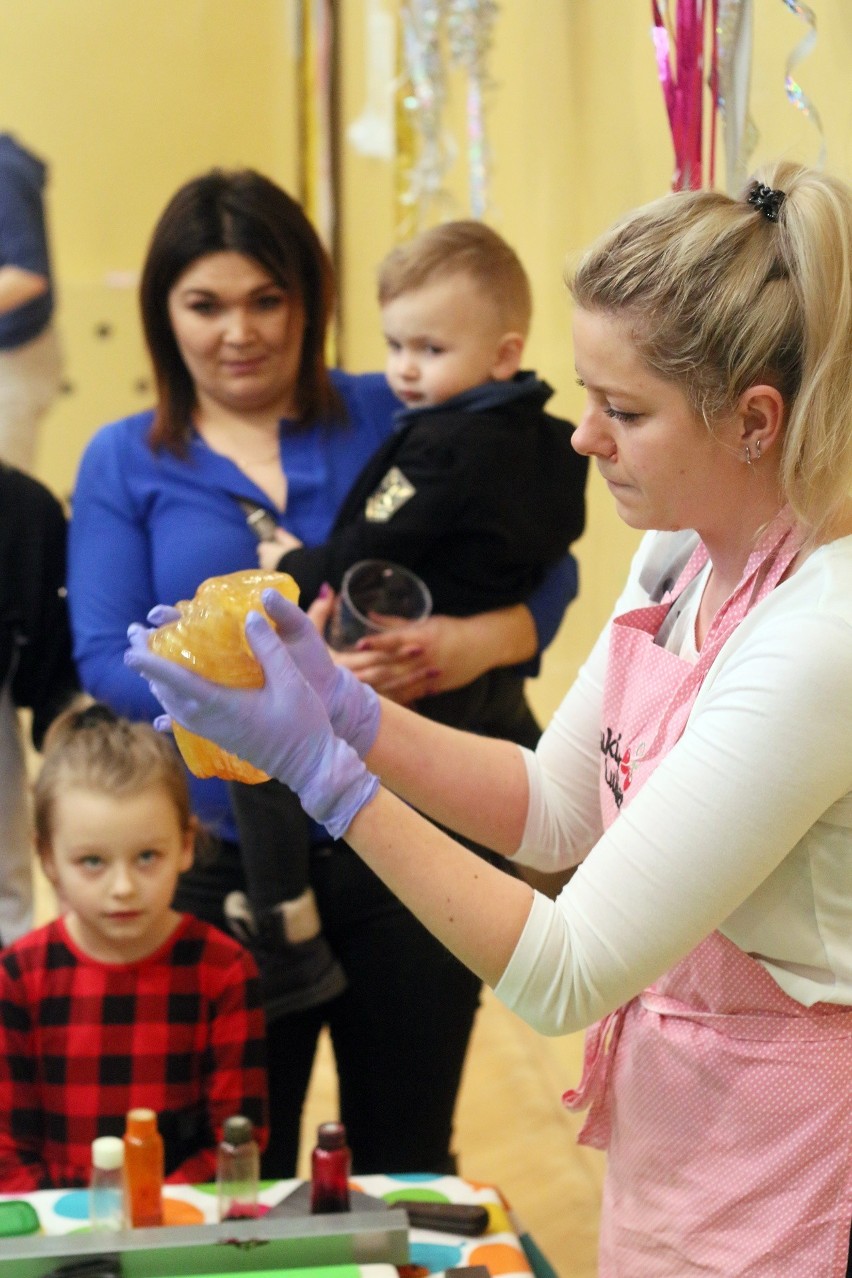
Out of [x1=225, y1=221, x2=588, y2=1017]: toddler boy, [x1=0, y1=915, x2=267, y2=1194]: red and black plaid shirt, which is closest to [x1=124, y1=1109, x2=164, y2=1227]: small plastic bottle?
[x1=0, y1=915, x2=267, y2=1194]: red and black plaid shirt

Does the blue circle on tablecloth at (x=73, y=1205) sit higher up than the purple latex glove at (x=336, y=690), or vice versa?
the purple latex glove at (x=336, y=690)

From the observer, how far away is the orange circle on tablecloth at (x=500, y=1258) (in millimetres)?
1346

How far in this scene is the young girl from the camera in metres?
1.73

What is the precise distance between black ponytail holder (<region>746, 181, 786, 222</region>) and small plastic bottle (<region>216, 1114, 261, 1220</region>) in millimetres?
957

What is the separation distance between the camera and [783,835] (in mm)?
1039

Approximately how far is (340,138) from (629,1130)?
12.8 ft

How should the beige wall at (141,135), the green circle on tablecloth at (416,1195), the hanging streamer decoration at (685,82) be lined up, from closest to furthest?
the green circle on tablecloth at (416,1195), the hanging streamer decoration at (685,82), the beige wall at (141,135)

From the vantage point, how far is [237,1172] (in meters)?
1.42

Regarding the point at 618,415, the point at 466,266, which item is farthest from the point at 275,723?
the point at 466,266

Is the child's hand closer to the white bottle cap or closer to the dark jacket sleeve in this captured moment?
the dark jacket sleeve

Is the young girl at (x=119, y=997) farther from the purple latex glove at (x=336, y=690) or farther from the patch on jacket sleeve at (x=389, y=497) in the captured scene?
the purple latex glove at (x=336, y=690)

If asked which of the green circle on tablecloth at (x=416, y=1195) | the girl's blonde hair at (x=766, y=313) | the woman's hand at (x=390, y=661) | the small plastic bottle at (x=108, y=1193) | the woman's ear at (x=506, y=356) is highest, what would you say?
the woman's ear at (x=506, y=356)

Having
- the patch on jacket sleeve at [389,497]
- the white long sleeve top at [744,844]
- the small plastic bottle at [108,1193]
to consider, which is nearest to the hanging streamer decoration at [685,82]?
the patch on jacket sleeve at [389,497]

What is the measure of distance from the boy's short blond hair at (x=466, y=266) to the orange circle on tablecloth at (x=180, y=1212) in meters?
1.19
